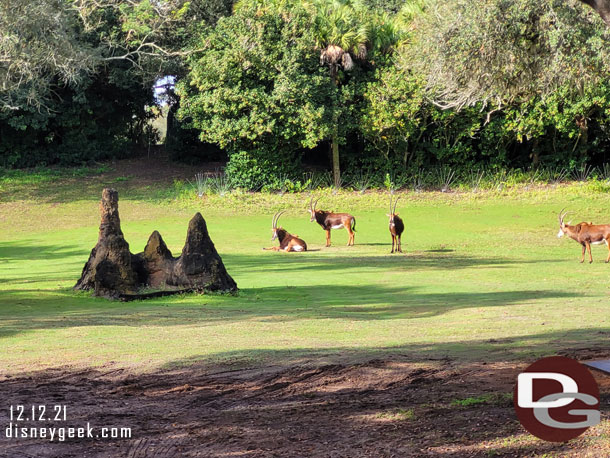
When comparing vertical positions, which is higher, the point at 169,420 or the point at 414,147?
the point at 414,147

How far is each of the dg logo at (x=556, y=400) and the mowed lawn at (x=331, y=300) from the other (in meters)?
1.17

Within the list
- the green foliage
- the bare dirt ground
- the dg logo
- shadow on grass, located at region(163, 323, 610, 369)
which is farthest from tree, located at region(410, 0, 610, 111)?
the dg logo

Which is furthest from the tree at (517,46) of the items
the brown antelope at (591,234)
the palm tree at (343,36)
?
the palm tree at (343,36)

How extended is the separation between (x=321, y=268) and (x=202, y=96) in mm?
19175

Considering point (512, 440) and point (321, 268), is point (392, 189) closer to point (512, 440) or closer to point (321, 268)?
point (321, 268)

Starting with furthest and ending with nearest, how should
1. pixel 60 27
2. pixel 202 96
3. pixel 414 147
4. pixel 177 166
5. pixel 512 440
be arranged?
1. pixel 177 166
2. pixel 414 147
3. pixel 202 96
4. pixel 60 27
5. pixel 512 440

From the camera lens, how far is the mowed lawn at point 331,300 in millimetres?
8914

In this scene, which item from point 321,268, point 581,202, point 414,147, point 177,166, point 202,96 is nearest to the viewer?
point 321,268

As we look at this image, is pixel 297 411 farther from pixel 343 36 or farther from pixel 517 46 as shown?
pixel 343 36

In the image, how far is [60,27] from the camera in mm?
21438

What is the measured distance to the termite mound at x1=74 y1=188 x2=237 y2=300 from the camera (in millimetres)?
14531

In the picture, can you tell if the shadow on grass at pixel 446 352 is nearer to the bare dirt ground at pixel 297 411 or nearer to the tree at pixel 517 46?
the bare dirt ground at pixel 297 411

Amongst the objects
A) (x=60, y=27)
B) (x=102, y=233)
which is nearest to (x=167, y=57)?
(x=60, y=27)

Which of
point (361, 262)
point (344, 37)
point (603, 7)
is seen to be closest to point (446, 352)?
point (603, 7)
